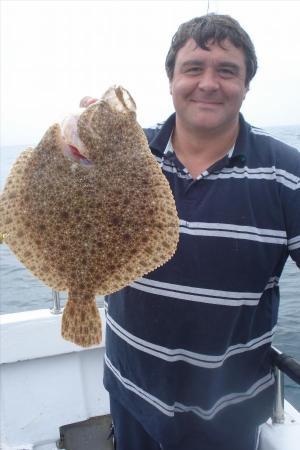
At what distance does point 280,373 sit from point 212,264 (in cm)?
83

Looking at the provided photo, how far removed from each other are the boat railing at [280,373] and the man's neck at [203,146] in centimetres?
111

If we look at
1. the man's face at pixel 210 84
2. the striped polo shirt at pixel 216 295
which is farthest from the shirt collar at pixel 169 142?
the man's face at pixel 210 84

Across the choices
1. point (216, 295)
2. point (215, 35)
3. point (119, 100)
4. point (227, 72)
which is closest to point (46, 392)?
point (216, 295)

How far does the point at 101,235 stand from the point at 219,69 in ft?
3.50

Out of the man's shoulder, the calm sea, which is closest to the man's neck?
the man's shoulder

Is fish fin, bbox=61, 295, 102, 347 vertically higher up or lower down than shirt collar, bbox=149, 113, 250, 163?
lower down

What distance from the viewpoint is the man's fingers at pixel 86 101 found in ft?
6.38

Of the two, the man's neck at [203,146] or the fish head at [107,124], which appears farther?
the man's neck at [203,146]

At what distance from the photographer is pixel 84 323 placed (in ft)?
5.98

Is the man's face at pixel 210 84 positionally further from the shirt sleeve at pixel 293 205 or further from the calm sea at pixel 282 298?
the calm sea at pixel 282 298

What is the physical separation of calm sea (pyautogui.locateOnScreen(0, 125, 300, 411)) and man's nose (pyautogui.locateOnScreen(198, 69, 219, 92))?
2676 millimetres

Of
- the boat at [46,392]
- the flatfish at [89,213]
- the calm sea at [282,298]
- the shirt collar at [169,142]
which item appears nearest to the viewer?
the flatfish at [89,213]

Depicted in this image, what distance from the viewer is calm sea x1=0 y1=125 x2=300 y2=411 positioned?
242 inches

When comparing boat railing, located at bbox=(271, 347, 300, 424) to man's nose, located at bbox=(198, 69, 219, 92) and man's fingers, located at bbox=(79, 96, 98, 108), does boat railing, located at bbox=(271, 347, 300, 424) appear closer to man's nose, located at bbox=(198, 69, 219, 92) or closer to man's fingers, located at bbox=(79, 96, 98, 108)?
man's nose, located at bbox=(198, 69, 219, 92)
